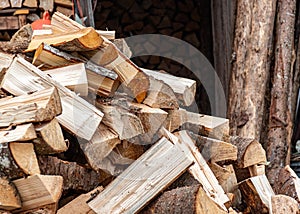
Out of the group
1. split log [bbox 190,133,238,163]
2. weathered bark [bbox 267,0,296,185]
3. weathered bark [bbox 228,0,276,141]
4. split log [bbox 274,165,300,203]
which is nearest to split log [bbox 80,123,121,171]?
split log [bbox 190,133,238,163]

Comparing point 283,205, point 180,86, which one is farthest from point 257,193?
point 180,86

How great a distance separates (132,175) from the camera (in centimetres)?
225

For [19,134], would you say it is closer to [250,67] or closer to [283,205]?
[283,205]

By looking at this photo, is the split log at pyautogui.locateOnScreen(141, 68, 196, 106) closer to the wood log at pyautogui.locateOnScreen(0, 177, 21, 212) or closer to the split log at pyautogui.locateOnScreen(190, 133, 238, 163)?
the split log at pyautogui.locateOnScreen(190, 133, 238, 163)

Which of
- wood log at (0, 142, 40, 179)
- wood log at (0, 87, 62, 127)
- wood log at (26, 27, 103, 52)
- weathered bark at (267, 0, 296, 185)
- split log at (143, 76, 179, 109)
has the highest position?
wood log at (26, 27, 103, 52)

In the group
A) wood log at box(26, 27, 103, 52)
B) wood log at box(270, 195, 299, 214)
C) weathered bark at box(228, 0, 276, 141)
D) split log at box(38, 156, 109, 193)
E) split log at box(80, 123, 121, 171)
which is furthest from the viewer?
weathered bark at box(228, 0, 276, 141)

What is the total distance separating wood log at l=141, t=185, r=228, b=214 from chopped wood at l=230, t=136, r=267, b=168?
65 cm

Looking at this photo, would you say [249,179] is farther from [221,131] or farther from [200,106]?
[200,106]

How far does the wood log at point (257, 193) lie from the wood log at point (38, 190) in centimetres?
101

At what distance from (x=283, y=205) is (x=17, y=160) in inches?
45.2

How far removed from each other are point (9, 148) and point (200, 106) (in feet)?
12.8

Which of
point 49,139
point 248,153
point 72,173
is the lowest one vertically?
point 248,153

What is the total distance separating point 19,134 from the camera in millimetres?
1838

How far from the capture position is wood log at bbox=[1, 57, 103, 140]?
213cm
